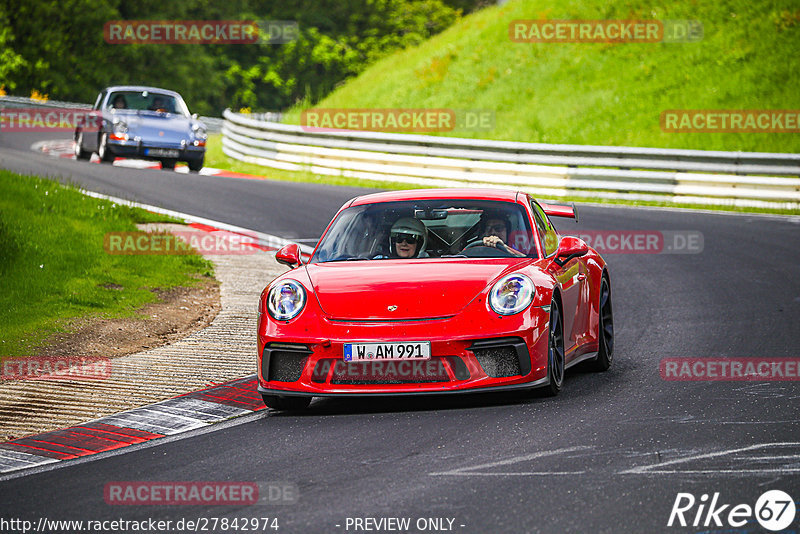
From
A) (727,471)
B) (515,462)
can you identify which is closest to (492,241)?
(515,462)

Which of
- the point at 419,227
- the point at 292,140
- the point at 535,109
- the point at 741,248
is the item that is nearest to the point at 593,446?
the point at 419,227

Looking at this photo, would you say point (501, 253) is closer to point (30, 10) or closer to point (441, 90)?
point (441, 90)

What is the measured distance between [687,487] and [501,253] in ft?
10.2

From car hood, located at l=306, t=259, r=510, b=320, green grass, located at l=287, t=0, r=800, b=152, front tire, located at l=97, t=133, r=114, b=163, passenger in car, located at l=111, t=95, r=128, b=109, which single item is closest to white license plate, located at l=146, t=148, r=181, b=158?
front tire, located at l=97, t=133, r=114, b=163

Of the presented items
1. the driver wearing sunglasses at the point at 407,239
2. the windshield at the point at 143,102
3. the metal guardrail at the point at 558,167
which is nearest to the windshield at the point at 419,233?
the driver wearing sunglasses at the point at 407,239

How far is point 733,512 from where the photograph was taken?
518 cm

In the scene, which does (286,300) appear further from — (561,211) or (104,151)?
(104,151)

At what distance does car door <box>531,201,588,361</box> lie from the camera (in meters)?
8.31

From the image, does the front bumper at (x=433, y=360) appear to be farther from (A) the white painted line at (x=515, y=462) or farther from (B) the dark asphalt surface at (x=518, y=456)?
(A) the white painted line at (x=515, y=462)

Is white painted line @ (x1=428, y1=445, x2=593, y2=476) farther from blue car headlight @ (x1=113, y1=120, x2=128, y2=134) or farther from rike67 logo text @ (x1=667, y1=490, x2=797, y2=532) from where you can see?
blue car headlight @ (x1=113, y1=120, x2=128, y2=134)

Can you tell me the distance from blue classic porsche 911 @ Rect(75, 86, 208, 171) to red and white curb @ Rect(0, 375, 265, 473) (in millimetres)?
17248

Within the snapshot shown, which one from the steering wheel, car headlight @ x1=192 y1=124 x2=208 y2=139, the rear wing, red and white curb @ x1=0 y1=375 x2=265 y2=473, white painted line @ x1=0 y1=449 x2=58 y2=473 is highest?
car headlight @ x1=192 y1=124 x2=208 y2=139

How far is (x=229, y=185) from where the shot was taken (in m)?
23.7

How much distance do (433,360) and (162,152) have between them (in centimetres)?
1889
